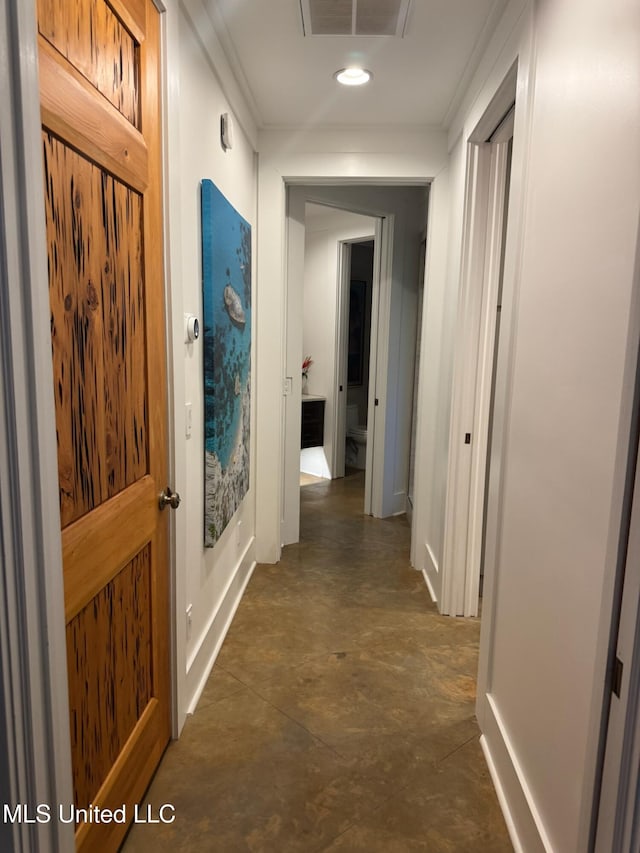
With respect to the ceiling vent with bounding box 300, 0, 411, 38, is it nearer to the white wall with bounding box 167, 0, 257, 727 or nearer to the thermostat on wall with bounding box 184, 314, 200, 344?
the white wall with bounding box 167, 0, 257, 727

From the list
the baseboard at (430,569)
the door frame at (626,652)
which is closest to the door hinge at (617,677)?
the door frame at (626,652)

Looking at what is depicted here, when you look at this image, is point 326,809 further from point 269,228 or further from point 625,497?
point 269,228

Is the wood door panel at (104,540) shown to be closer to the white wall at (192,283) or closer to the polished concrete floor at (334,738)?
the white wall at (192,283)

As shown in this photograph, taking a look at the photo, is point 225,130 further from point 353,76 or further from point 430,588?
point 430,588

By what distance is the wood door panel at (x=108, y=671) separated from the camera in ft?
3.90

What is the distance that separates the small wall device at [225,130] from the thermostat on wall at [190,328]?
881 millimetres

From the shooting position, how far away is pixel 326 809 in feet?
5.26

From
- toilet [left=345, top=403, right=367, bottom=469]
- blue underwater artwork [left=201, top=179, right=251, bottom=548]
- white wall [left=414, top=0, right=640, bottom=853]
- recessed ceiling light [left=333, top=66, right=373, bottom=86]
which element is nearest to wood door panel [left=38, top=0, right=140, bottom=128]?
blue underwater artwork [left=201, top=179, right=251, bottom=548]

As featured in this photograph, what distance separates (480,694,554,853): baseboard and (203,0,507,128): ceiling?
2434 mm

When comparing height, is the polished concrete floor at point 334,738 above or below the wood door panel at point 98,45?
below

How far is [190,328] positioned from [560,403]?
3.98ft

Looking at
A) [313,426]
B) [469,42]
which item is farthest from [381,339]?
[469,42]

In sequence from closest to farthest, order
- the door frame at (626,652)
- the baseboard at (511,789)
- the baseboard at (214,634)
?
the door frame at (626,652) → the baseboard at (511,789) → the baseboard at (214,634)

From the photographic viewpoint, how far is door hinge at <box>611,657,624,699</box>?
955 millimetres
